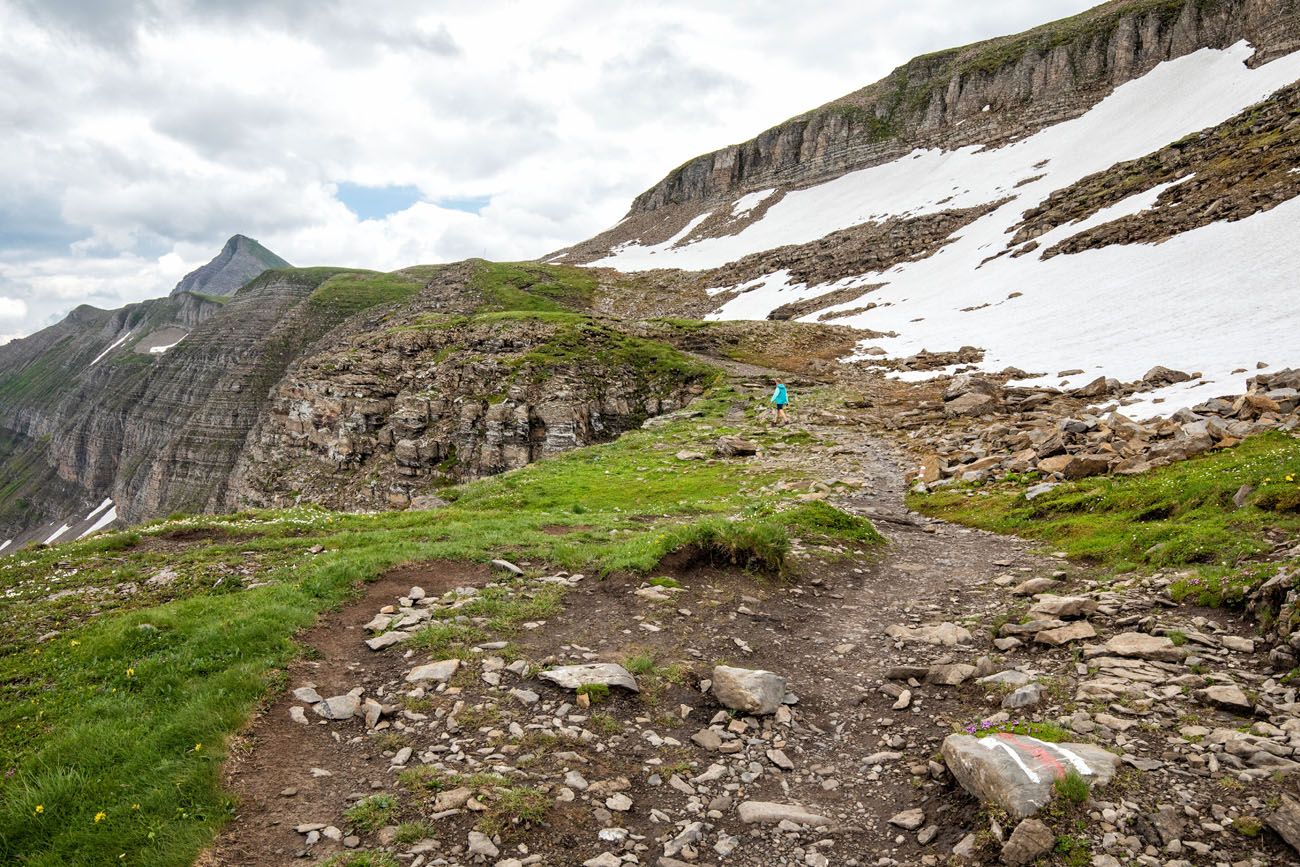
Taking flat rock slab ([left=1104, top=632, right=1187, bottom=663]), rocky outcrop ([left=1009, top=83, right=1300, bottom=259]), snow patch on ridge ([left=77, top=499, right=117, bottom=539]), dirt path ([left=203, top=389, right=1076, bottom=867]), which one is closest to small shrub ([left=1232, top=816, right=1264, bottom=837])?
dirt path ([left=203, top=389, right=1076, bottom=867])

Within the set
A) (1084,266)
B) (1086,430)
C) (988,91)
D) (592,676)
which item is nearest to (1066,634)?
(592,676)

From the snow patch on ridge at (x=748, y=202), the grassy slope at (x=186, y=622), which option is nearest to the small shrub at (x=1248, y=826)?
the grassy slope at (x=186, y=622)

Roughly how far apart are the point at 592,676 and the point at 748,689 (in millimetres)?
2434

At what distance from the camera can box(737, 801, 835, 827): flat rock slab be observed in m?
6.93

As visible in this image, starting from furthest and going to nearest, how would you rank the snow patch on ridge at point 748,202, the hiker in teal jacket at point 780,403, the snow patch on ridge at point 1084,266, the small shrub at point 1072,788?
1. the snow patch on ridge at point 748,202
2. the hiker in teal jacket at point 780,403
3. the snow patch on ridge at point 1084,266
4. the small shrub at point 1072,788

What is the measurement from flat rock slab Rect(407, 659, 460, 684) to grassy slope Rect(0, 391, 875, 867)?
6.56 feet

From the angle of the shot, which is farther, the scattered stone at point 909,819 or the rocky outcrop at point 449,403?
the rocky outcrop at point 449,403

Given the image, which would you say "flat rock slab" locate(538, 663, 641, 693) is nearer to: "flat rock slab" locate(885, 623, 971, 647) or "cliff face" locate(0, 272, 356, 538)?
"flat rock slab" locate(885, 623, 971, 647)

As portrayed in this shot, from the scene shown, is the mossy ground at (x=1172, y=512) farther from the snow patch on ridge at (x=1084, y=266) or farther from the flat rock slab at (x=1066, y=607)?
the snow patch on ridge at (x=1084, y=266)

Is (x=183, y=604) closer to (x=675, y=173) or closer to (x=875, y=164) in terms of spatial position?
(x=875, y=164)

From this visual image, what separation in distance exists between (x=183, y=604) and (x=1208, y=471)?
23.8m

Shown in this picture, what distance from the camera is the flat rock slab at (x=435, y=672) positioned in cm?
969

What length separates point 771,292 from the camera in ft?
324

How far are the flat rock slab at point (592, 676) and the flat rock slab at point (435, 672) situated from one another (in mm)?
1516
